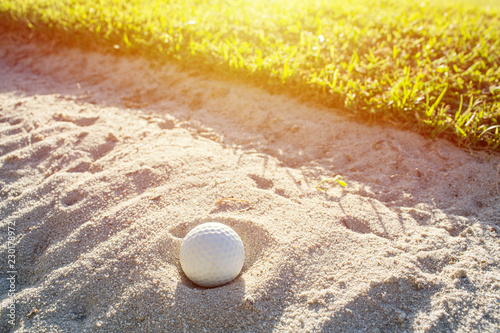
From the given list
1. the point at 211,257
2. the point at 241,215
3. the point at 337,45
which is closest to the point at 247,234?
the point at 241,215

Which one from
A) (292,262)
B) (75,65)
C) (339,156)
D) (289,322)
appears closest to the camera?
(289,322)

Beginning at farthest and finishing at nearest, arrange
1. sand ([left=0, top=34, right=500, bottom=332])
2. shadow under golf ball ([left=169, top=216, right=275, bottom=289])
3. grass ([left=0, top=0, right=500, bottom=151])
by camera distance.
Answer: grass ([left=0, top=0, right=500, bottom=151]), shadow under golf ball ([left=169, top=216, right=275, bottom=289]), sand ([left=0, top=34, right=500, bottom=332])

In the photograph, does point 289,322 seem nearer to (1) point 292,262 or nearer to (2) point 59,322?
(1) point 292,262

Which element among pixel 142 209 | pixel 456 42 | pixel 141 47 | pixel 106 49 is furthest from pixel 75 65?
pixel 456 42

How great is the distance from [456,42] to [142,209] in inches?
142

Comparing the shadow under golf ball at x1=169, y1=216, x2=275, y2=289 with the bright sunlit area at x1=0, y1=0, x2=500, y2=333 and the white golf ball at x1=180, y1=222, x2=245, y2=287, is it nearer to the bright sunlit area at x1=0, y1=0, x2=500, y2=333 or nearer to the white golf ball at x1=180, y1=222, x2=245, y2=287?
the bright sunlit area at x1=0, y1=0, x2=500, y2=333

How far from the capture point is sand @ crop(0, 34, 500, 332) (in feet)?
5.32

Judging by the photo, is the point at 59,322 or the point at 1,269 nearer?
the point at 59,322

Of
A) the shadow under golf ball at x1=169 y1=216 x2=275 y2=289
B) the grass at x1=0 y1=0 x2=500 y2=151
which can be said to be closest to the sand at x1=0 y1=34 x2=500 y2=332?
the shadow under golf ball at x1=169 y1=216 x2=275 y2=289

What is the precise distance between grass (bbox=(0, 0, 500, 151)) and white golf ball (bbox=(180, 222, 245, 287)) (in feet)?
5.98

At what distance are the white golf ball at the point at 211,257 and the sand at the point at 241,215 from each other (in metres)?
0.06

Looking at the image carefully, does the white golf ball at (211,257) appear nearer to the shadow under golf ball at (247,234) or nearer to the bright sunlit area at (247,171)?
the bright sunlit area at (247,171)

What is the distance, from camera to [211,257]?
165 centimetres

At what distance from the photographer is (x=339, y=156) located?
272 cm
